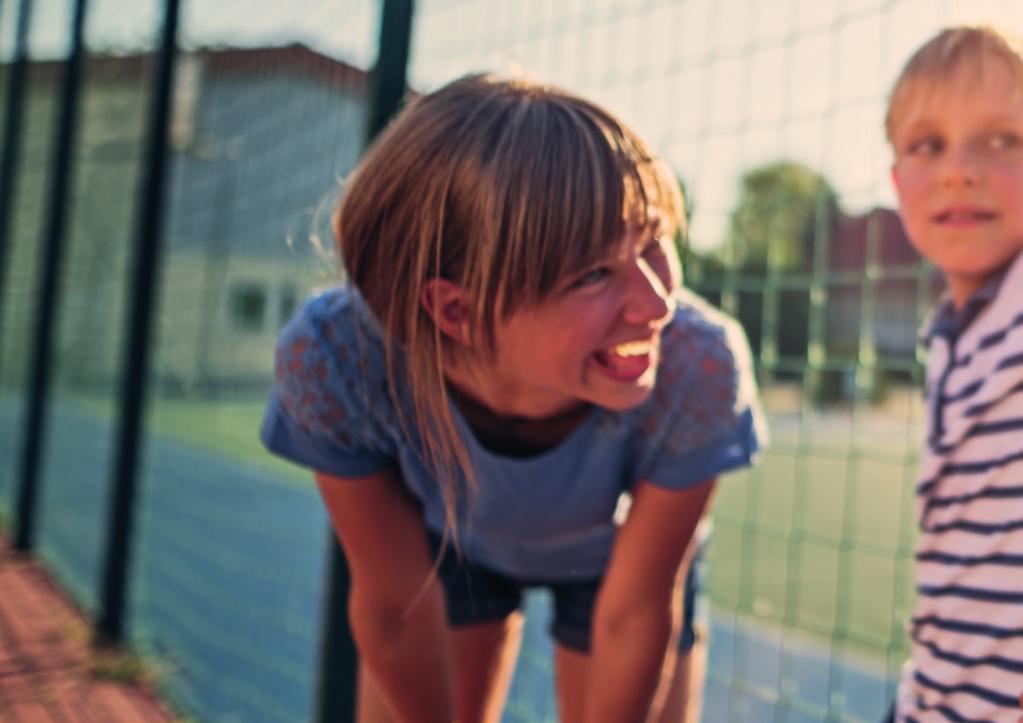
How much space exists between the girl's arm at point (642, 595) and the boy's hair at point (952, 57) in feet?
1.89

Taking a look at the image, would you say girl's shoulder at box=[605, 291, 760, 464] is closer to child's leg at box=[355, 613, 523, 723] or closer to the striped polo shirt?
the striped polo shirt

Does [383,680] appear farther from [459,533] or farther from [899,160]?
[899,160]

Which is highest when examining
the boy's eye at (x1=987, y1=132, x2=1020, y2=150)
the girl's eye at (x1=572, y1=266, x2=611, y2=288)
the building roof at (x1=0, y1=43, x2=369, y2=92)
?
the building roof at (x1=0, y1=43, x2=369, y2=92)

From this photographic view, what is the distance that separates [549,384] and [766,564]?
4020mm

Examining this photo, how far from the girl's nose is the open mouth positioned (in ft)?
0.12

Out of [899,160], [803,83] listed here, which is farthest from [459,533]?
[803,83]

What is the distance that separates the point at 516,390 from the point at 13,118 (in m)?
4.44

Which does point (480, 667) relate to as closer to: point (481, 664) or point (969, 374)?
point (481, 664)

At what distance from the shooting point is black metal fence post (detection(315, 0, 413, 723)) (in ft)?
5.94

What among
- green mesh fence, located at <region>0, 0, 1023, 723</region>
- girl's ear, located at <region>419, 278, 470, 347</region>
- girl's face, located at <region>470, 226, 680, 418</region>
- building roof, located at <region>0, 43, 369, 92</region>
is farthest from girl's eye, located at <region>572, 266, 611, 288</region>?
building roof, located at <region>0, 43, 369, 92</region>

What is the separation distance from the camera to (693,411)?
1292 mm

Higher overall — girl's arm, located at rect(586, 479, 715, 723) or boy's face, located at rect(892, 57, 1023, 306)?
boy's face, located at rect(892, 57, 1023, 306)

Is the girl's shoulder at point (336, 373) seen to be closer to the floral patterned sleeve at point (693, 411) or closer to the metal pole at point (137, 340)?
the floral patterned sleeve at point (693, 411)

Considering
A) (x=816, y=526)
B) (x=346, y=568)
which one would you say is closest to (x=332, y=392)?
(x=346, y=568)
